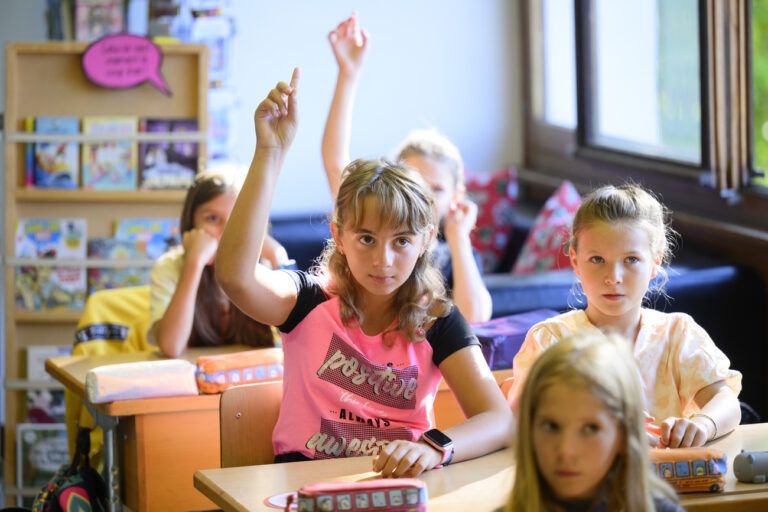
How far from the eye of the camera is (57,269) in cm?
333

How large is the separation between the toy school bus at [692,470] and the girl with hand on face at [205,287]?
1305mm

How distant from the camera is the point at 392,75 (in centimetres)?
454

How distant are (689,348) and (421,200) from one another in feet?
1.79

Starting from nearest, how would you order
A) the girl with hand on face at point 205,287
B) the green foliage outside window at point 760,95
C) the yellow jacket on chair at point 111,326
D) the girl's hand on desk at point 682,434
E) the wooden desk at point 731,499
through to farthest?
1. the wooden desk at point 731,499
2. the girl's hand on desk at point 682,434
3. the girl with hand on face at point 205,287
4. the yellow jacket on chair at point 111,326
5. the green foliage outside window at point 760,95

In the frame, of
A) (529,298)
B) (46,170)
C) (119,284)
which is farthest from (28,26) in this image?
(529,298)

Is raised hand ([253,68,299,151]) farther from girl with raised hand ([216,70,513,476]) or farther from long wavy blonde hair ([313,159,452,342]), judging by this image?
long wavy blonde hair ([313,159,452,342])

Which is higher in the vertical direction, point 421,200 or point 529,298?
point 421,200

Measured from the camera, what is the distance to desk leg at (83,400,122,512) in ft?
6.98

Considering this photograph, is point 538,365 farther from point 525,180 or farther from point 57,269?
point 525,180

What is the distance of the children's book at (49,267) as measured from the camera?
3.32 m

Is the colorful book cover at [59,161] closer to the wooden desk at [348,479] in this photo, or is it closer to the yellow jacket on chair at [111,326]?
the yellow jacket on chair at [111,326]

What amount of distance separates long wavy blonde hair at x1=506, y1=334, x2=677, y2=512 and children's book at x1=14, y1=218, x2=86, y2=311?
2.44 meters

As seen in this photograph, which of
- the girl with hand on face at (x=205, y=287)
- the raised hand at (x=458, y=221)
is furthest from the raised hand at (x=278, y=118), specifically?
the raised hand at (x=458, y=221)

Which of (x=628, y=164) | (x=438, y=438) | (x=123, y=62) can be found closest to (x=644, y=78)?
(x=628, y=164)
